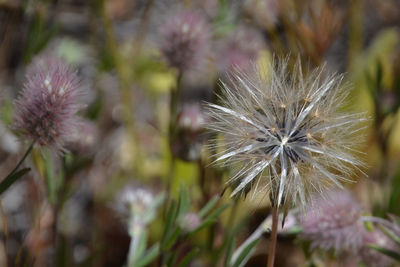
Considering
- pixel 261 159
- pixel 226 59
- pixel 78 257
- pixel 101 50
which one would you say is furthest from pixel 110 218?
pixel 261 159

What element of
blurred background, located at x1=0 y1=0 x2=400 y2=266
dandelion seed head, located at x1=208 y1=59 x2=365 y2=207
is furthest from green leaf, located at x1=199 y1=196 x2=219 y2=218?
dandelion seed head, located at x1=208 y1=59 x2=365 y2=207

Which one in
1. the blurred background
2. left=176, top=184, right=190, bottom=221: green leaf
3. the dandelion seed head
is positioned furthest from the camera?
the blurred background

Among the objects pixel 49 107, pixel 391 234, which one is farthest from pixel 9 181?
pixel 391 234

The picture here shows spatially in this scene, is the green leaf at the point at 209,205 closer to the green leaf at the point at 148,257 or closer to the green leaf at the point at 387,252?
the green leaf at the point at 148,257

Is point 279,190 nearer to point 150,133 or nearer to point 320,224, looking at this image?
point 320,224

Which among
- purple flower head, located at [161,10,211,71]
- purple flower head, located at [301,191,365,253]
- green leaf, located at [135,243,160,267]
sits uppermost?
purple flower head, located at [161,10,211,71]

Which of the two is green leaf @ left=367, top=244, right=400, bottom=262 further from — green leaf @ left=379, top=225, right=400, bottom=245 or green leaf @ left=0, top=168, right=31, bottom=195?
green leaf @ left=0, top=168, right=31, bottom=195

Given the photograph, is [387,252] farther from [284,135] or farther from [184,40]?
[184,40]
